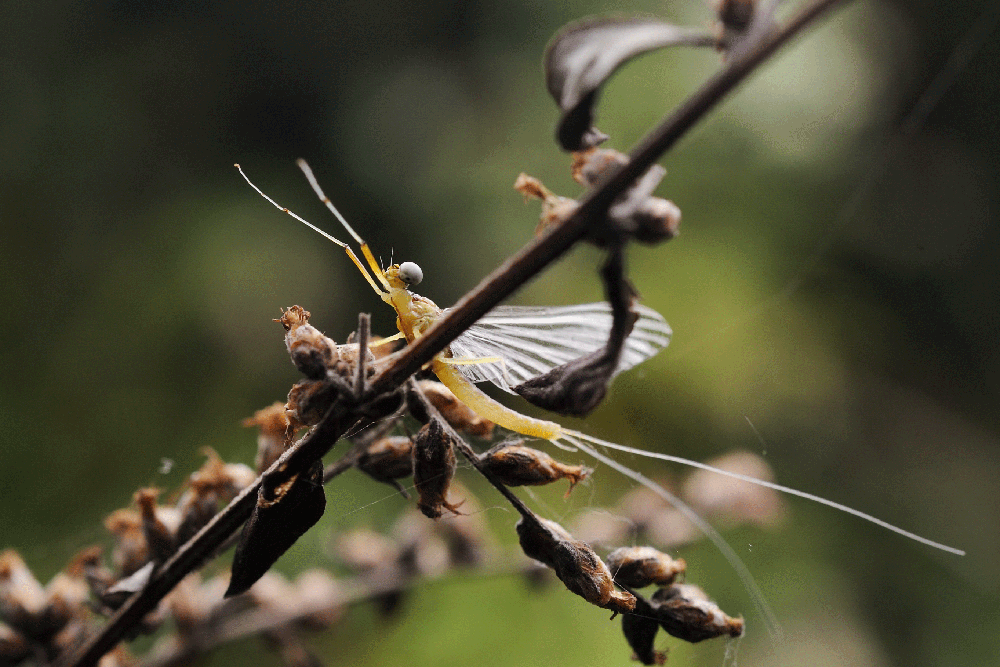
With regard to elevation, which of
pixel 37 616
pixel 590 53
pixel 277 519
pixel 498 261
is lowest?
pixel 37 616

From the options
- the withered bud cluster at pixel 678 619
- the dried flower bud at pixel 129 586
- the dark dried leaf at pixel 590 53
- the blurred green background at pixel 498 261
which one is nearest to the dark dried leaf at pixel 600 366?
the dark dried leaf at pixel 590 53

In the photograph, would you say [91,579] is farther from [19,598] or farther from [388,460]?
[388,460]

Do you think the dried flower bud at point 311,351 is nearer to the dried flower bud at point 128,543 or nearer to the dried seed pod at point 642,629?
the dried seed pod at point 642,629

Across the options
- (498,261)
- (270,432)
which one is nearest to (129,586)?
(270,432)

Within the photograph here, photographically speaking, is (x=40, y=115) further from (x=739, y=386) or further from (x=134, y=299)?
(x=739, y=386)

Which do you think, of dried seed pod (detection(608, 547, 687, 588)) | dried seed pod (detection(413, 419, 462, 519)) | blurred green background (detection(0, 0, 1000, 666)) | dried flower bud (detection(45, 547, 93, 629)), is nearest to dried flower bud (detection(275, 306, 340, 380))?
dried seed pod (detection(413, 419, 462, 519))

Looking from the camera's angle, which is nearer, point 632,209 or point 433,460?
point 632,209
